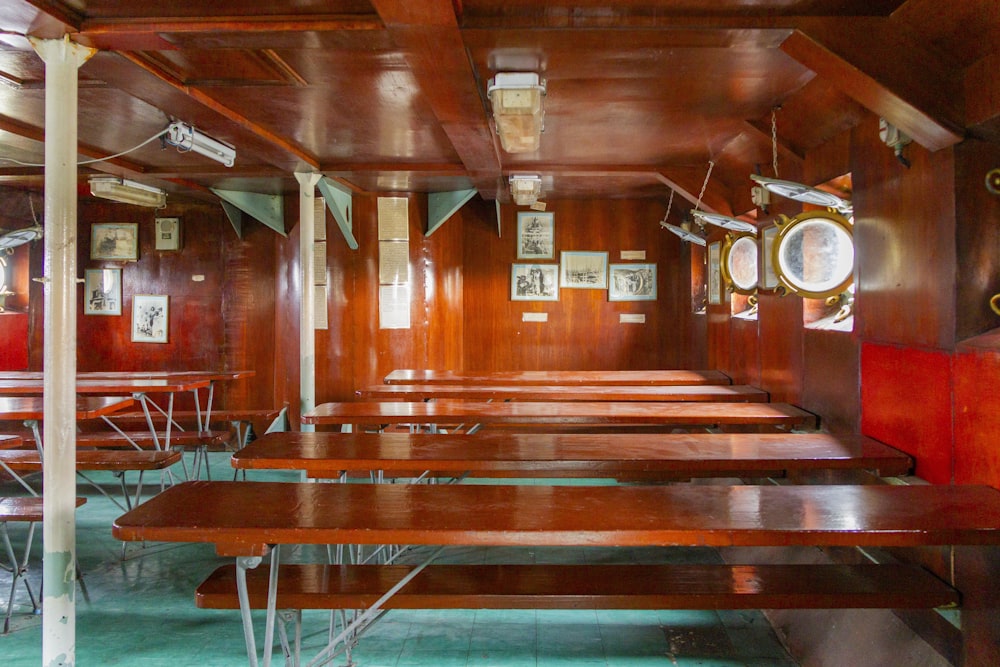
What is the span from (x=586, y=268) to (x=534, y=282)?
0.59 metres

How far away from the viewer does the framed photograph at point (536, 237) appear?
24.7ft

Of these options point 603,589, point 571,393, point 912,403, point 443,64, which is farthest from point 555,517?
point 571,393

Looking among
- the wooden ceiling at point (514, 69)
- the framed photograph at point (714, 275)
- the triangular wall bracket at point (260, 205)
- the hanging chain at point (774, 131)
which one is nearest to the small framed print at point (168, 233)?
the triangular wall bracket at point (260, 205)

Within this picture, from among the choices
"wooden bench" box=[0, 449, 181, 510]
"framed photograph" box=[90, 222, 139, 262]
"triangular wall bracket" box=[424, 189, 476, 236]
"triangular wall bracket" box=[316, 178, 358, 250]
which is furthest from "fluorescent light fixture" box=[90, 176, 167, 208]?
"triangular wall bracket" box=[424, 189, 476, 236]

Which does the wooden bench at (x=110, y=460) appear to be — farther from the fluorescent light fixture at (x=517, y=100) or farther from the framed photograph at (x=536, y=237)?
the framed photograph at (x=536, y=237)

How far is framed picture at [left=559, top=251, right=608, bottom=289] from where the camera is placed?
7.53 meters

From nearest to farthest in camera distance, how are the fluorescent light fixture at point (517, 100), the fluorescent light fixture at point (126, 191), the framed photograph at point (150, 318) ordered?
the fluorescent light fixture at point (517, 100), the fluorescent light fixture at point (126, 191), the framed photograph at point (150, 318)

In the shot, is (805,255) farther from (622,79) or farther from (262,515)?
(262,515)

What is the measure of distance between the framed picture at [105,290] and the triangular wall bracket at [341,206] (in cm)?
277

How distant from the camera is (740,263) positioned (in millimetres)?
4625

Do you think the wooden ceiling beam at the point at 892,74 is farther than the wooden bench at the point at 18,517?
No

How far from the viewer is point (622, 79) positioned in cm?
348

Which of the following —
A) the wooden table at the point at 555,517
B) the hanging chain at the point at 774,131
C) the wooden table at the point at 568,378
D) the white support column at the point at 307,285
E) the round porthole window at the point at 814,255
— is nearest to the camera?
the wooden table at the point at 555,517

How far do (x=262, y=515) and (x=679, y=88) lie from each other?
9.62 ft
